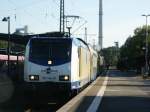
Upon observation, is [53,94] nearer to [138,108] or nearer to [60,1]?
[138,108]

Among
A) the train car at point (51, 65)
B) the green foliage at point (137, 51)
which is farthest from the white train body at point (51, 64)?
the green foliage at point (137, 51)

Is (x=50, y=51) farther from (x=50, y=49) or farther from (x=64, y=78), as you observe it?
(x=64, y=78)

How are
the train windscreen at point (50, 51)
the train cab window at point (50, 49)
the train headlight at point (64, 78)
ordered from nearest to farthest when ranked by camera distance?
the train headlight at point (64, 78)
the train windscreen at point (50, 51)
the train cab window at point (50, 49)

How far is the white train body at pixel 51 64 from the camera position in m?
24.5

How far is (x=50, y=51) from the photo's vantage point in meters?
25.3

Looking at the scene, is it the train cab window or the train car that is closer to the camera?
the train car

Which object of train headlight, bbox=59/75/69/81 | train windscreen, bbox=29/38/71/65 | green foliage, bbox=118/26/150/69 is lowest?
train headlight, bbox=59/75/69/81

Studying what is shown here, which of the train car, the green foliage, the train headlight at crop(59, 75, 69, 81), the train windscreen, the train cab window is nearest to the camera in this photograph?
the train car

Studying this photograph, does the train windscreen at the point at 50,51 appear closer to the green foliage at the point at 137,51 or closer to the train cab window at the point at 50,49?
the train cab window at the point at 50,49

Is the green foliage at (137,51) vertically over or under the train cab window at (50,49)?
over

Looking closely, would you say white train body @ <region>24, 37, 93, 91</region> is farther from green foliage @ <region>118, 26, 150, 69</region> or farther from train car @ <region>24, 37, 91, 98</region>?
green foliage @ <region>118, 26, 150, 69</region>

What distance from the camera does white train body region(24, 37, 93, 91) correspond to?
24531 mm

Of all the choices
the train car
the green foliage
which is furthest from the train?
the green foliage

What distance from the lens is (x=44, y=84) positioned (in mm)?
24469
